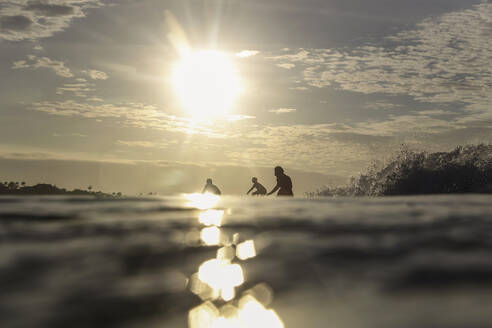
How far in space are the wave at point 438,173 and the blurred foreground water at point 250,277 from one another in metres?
24.0

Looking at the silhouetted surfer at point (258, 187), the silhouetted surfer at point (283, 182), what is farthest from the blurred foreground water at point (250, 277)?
the silhouetted surfer at point (258, 187)

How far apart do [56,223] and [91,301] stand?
4.79 meters

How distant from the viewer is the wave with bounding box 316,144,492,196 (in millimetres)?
27766

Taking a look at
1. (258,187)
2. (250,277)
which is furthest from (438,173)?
(250,277)

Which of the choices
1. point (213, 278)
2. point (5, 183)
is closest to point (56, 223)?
point (213, 278)

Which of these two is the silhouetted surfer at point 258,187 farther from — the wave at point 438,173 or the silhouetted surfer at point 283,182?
the wave at point 438,173

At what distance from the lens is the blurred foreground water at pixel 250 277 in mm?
2305

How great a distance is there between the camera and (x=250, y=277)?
3275 mm

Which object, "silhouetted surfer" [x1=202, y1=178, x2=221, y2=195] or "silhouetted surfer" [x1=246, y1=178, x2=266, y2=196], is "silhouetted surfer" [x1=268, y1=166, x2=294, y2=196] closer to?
"silhouetted surfer" [x1=246, y1=178, x2=266, y2=196]

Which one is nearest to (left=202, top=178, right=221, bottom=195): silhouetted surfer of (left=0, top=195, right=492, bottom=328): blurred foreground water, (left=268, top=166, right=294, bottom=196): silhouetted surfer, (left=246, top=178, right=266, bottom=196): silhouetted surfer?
(left=246, top=178, right=266, bottom=196): silhouetted surfer

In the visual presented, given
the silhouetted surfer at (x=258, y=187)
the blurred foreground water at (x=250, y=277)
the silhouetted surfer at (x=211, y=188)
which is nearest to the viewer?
the blurred foreground water at (x=250, y=277)

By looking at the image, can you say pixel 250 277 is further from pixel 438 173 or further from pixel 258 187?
pixel 438 173

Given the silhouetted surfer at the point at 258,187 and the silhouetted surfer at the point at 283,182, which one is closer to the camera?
the silhouetted surfer at the point at 283,182

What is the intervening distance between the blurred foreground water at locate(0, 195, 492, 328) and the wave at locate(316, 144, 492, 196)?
78.6ft
